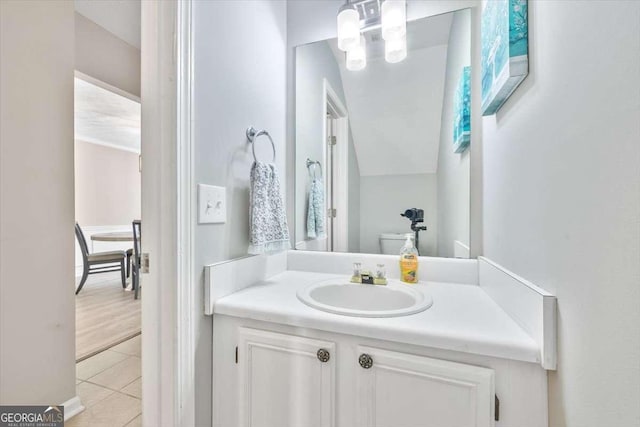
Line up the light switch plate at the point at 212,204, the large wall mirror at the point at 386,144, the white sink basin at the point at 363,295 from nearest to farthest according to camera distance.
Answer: the light switch plate at the point at 212,204
the white sink basin at the point at 363,295
the large wall mirror at the point at 386,144

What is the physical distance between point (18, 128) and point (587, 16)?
1860 mm

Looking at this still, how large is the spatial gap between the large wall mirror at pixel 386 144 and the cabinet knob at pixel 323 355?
0.64 m

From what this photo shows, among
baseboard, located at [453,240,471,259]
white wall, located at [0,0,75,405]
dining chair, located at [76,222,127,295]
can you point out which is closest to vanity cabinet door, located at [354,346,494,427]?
baseboard, located at [453,240,471,259]

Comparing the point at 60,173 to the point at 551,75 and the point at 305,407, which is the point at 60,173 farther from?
the point at 551,75

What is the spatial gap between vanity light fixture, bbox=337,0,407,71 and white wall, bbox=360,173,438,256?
22.4 inches

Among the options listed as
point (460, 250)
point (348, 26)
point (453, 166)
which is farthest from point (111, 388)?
point (348, 26)

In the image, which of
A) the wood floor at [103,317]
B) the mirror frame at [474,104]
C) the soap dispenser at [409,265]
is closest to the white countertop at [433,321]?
the soap dispenser at [409,265]

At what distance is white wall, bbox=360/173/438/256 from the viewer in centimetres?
126

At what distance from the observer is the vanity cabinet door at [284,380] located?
2.48 ft

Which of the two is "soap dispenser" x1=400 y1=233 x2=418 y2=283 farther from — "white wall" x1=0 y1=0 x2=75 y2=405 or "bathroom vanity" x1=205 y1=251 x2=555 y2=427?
"white wall" x1=0 y1=0 x2=75 y2=405

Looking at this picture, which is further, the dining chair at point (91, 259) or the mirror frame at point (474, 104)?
the dining chair at point (91, 259)

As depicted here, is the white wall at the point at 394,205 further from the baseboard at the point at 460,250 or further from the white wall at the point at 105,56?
the white wall at the point at 105,56

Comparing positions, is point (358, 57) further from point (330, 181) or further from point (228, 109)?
point (228, 109)

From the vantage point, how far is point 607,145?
0.43 metres
